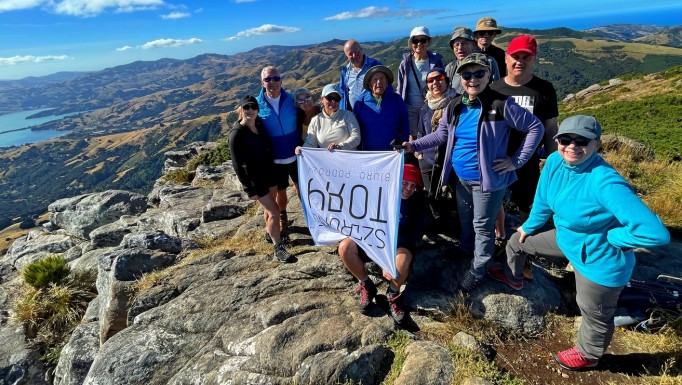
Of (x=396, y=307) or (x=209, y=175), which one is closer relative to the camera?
(x=396, y=307)

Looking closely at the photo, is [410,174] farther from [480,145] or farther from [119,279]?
[119,279]

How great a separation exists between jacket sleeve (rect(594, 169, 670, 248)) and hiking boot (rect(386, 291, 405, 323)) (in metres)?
3.00

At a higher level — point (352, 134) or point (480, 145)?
point (352, 134)

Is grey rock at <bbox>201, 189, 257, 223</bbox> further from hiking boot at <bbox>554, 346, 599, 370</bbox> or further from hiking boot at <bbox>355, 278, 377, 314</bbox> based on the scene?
hiking boot at <bbox>554, 346, 599, 370</bbox>

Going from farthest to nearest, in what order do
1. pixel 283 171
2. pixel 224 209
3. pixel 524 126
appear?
pixel 224 209
pixel 283 171
pixel 524 126

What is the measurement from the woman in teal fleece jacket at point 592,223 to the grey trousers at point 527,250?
377 mm

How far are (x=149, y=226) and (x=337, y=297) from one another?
901 centimetres

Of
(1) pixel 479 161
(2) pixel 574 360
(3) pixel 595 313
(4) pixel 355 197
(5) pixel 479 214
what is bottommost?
(2) pixel 574 360

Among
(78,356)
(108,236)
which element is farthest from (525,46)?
(108,236)

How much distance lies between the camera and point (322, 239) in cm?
634

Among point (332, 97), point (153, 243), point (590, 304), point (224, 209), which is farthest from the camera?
point (224, 209)

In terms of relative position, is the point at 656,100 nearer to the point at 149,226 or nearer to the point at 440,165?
the point at 440,165

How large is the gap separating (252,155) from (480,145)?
4.27m

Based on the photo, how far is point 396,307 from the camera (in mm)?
5648
